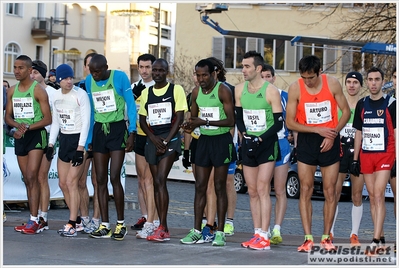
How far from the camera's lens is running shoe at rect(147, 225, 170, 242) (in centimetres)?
1030

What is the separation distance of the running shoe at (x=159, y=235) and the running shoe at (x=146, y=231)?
265 mm

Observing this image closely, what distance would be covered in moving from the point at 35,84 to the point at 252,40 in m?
31.4

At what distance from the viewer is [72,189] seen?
11.1 meters

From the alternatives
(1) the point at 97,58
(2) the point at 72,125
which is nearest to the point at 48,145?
(2) the point at 72,125

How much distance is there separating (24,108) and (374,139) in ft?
15.2

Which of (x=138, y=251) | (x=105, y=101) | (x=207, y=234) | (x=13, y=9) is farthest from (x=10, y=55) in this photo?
(x=138, y=251)

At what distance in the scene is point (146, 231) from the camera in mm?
10750

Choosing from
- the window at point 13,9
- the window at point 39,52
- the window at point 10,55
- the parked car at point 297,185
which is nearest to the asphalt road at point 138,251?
the parked car at point 297,185

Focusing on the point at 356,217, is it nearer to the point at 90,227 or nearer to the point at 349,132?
the point at 349,132

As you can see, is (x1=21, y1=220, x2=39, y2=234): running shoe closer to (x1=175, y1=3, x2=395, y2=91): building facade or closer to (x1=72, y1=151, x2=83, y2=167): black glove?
(x1=72, y1=151, x2=83, y2=167): black glove

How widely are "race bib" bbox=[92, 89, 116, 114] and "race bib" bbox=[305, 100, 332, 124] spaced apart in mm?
2524

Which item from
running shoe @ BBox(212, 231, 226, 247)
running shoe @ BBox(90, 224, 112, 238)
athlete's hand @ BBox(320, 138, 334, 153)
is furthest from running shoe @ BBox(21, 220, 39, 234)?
athlete's hand @ BBox(320, 138, 334, 153)

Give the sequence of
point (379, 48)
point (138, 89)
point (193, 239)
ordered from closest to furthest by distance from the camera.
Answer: point (193, 239), point (138, 89), point (379, 48)

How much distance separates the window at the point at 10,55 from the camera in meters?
60.3
